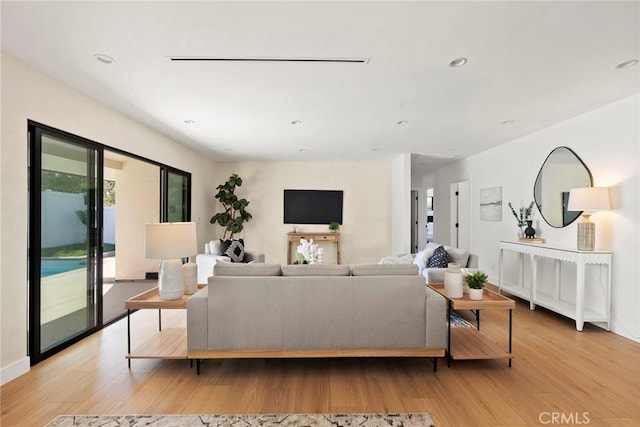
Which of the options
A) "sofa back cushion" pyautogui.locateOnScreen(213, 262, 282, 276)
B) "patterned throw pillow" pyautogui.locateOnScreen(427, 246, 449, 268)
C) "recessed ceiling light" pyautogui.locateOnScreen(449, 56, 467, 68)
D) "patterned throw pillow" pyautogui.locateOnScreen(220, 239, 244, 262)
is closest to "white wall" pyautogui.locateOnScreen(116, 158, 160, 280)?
"patterned throw pillow" pyautogui.locateOnScreen(220, 239, 244, 262)

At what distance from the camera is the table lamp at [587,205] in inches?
128

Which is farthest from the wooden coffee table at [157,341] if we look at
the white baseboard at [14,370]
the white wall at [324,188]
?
the white wall at [324,188]

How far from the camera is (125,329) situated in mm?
3383

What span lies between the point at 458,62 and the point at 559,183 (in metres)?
2.82

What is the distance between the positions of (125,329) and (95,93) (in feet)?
8.47

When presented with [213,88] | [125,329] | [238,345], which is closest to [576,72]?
[213,88]

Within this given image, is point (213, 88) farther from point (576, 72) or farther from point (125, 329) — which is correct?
point (576, 72)

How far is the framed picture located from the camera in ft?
17.4

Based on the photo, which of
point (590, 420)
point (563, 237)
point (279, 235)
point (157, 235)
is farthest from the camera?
point (279, 235)

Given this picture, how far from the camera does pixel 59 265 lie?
2846 mm

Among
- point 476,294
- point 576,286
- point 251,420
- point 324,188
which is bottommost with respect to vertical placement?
point 251,420

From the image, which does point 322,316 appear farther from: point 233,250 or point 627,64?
point 627,64

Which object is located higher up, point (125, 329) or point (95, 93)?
point (95, 93)

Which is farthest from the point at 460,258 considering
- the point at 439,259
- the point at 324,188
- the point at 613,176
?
the point at 324,188
